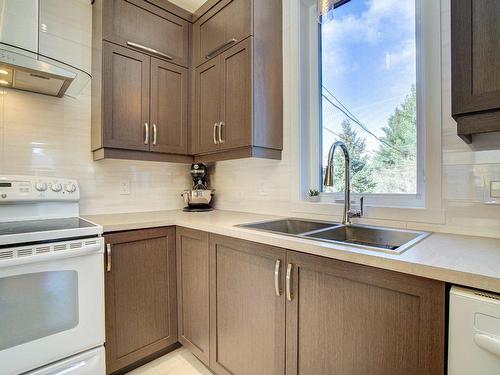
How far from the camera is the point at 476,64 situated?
85cm

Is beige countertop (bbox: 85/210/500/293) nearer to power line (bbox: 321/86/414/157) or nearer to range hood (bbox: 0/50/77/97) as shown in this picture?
power line (bbox: 321/86/414/157)

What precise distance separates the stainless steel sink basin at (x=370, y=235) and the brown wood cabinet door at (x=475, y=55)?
1.85 feet

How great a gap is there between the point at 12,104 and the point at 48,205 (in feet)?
2.08

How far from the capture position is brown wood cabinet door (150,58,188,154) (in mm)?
1886

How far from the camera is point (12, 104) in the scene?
1.58m

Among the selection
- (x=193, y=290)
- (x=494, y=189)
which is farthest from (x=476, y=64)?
(x=193, y=290)

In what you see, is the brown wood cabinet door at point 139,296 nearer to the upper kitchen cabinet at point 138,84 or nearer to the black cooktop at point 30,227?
the black cooktop at point 30,227

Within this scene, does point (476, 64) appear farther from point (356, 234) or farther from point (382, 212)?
point (356, 234)

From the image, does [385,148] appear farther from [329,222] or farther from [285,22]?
[285,22]

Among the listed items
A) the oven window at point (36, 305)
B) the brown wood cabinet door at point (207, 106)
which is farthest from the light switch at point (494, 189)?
the oven window at point (36, 305)

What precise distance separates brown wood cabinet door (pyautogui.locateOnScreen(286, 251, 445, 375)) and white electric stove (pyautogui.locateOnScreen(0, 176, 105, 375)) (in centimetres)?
95

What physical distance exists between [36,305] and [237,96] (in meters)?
1.49

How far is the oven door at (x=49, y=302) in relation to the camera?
1089 mm

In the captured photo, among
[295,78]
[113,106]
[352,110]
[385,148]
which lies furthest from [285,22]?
[113,106]
